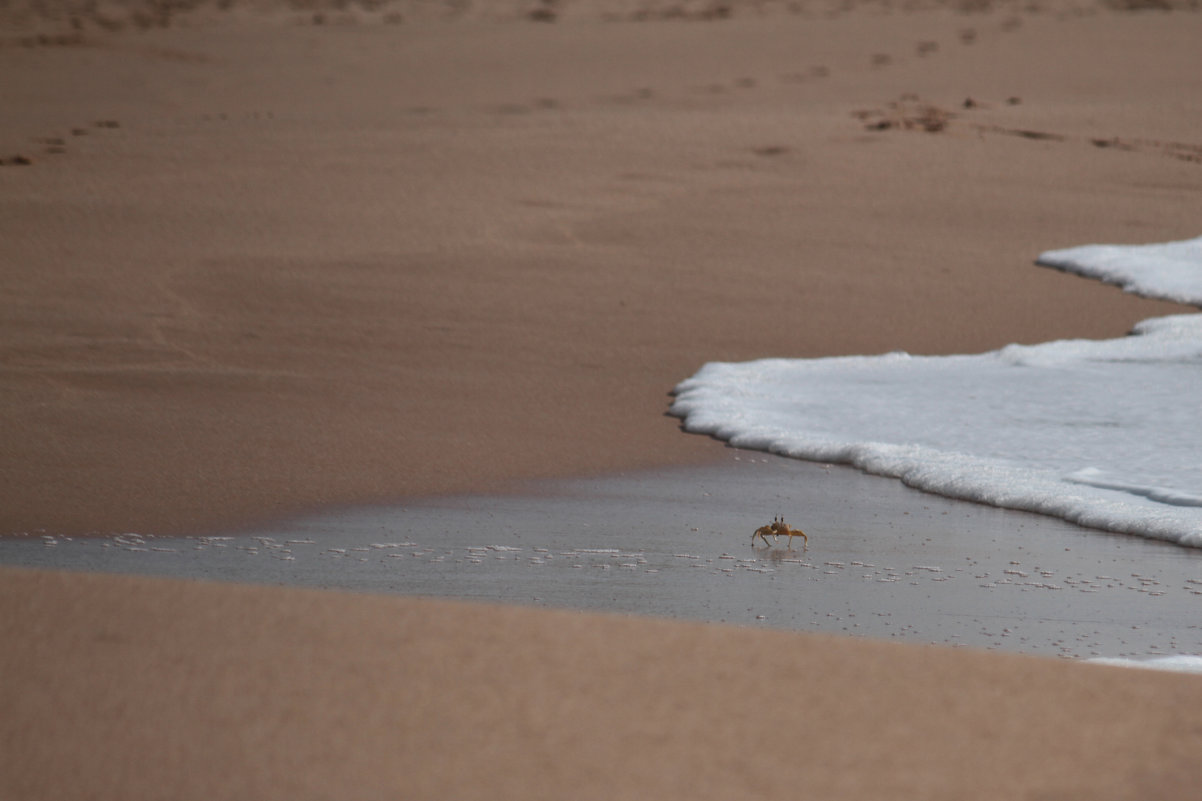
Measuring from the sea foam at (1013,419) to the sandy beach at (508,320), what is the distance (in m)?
0.16

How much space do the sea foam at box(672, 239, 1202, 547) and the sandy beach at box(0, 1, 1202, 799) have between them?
160mm

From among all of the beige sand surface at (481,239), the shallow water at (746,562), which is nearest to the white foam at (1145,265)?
the beige sand surface at (481,239)

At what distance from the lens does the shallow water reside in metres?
2.77

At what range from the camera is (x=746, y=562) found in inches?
123

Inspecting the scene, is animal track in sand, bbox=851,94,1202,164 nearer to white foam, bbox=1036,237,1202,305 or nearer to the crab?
white foam, bbox=1036,237,1202,305

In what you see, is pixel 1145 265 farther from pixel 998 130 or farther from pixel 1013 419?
pixel 998 130

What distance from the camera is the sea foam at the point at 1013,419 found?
3.63m

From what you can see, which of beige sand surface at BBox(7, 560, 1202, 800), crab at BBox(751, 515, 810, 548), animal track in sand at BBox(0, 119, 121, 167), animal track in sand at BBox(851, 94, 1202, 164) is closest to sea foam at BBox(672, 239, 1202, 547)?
crab at BBox(751, 515, 810, 548)

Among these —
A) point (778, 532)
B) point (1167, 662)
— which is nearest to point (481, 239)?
point (778, 532)

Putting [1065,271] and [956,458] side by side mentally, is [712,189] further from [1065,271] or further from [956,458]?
[956,458]

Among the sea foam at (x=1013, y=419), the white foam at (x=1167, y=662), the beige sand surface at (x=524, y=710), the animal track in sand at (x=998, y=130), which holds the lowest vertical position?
the sea foam at (x=1013, y=419)

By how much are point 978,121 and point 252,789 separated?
769 cm

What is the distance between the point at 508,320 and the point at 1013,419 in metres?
1.85

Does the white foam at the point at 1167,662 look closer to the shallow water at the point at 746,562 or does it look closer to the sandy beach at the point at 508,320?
the shallow water at the point at 746,562
